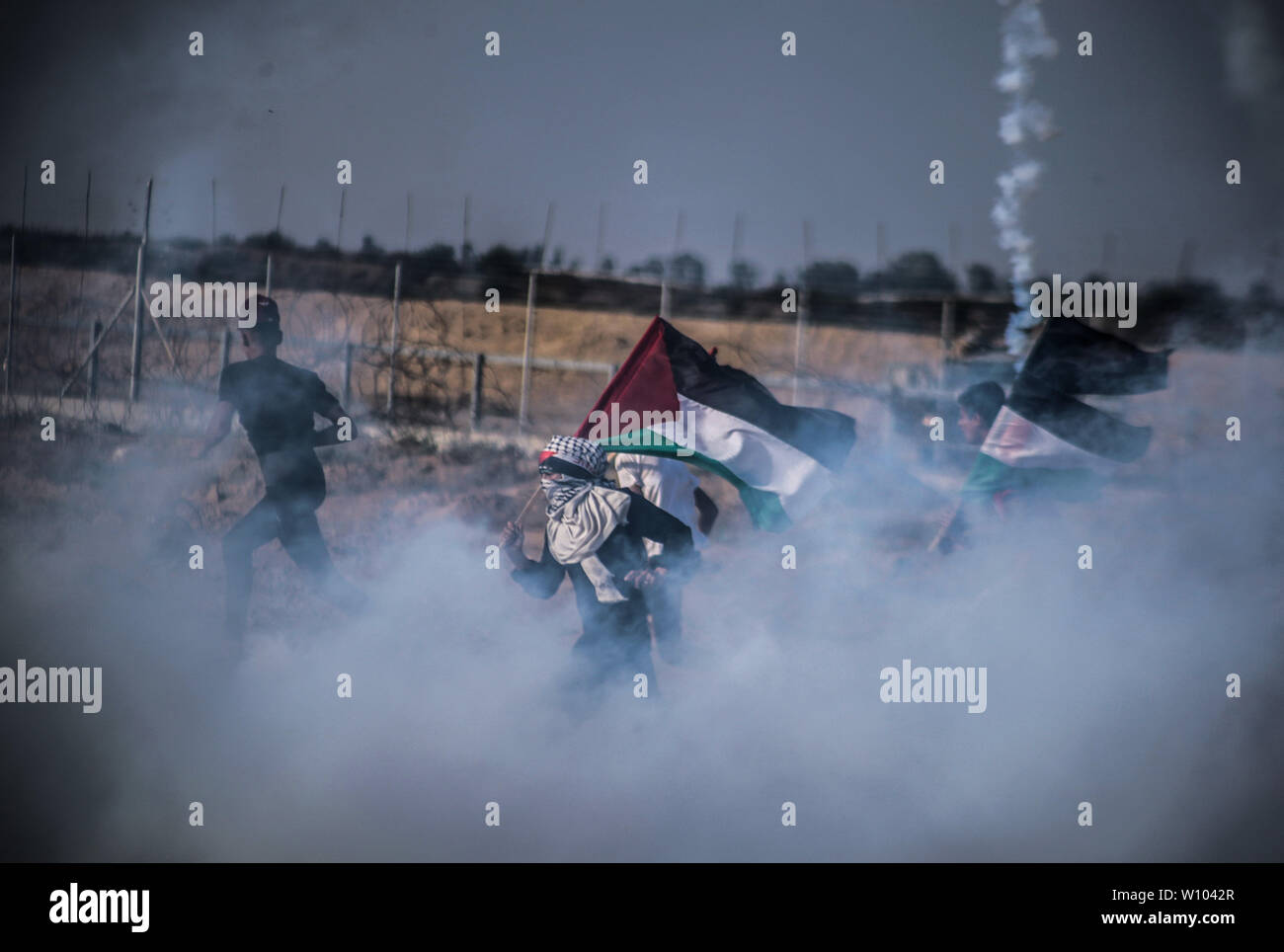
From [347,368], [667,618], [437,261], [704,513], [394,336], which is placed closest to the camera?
[667,618]

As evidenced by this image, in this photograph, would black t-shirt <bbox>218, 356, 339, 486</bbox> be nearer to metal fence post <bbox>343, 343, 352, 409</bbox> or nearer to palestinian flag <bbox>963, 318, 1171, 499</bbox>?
metal fence post <bbox>343, 343, 352, 409</bbox>

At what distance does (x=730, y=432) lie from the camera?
5.55 metres

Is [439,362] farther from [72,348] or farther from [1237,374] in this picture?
[1237,374]

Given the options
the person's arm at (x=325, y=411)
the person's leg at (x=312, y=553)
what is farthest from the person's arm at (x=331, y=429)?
the person's leg at (x=312, y=553)

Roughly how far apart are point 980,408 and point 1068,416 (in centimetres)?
51

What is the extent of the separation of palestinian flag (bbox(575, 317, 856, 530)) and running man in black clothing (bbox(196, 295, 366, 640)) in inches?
63.1

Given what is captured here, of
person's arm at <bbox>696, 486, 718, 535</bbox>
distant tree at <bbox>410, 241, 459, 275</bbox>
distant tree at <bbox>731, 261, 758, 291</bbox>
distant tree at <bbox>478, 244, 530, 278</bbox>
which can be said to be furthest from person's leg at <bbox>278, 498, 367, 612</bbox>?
distant tree at <bbox>731, 261, 758, 291</bbox>

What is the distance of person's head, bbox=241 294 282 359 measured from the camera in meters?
5.71

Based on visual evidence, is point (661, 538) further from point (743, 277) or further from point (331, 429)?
point (743, 277)

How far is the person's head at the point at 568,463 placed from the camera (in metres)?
5.04

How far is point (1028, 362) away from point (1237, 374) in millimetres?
3217

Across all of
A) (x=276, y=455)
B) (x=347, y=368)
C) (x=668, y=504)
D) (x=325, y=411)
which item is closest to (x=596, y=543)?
(x=668, y=504)

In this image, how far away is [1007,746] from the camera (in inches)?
226
